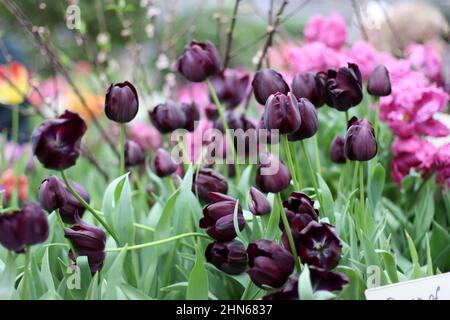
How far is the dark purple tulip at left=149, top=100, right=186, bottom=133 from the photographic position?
2.96 feet

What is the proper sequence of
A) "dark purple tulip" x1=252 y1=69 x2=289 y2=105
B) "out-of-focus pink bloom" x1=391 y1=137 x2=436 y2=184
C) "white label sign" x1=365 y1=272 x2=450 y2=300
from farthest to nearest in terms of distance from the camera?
"out-of-focus pink bloom" x1=391 y1=137 x2=436 y2=184
"dark purple tulip" x1=252 y1=69 x2=289 y2=105
"white label sign" x1=365 y1=272 x2=450 y2=300

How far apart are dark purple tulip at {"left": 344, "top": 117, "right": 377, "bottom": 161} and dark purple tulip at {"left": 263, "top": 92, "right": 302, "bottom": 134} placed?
74 mm

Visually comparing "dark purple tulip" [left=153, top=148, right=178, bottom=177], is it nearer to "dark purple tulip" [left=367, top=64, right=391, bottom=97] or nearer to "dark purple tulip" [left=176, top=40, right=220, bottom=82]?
"dark purple tulip" [left=176, top=40, right=220, bottom=82]

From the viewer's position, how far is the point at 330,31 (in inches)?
52.9

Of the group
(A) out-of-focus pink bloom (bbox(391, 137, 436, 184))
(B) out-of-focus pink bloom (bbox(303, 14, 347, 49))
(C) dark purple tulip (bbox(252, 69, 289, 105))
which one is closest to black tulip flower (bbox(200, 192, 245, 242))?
(C) dark purple tulip (bbox(252, 69, 289, 105))

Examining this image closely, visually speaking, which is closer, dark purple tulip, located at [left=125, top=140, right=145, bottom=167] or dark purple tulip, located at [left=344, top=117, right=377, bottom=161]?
dark purple tulip, located at [left=344, top=117, right=377, bottom=161]

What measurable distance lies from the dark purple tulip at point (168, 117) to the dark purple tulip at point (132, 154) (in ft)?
0.23

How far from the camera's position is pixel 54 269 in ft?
2.47

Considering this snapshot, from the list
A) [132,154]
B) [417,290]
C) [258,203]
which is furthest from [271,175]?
[132,154]

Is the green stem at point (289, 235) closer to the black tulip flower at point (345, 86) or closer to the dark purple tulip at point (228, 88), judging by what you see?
the black tulip flower at point (345, 86)

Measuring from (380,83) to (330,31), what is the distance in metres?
0.57

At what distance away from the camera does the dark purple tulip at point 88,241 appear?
2.12ft

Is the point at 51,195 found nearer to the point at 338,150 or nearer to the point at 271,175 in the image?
the point at 271,175

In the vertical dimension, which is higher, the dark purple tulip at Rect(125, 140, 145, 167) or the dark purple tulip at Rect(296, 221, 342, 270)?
the dark purple tulip at Rect(125, 140, 145, 167)
